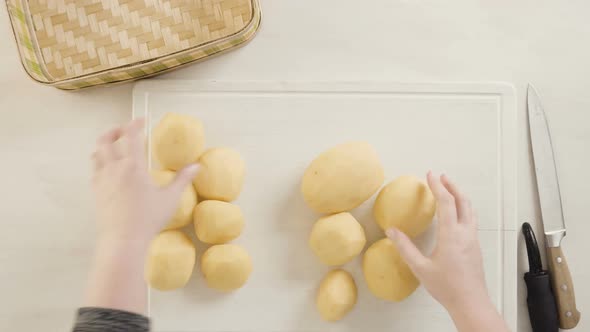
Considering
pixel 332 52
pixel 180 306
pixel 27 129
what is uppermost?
pixel 332 52

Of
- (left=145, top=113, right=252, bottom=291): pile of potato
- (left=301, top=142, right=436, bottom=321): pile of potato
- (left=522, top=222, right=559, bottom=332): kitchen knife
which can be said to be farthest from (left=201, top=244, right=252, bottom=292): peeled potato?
(left=522, top=222, right=559, bottom=332): kitchen knife

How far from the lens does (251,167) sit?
36.0 inches

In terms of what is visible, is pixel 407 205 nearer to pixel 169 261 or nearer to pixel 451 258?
pixel 451 258

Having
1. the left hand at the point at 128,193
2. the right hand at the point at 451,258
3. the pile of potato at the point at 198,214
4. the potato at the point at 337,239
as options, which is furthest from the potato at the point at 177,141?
the right hand at the point at 451,258

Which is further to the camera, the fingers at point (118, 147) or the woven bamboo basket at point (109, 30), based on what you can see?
the woven bamboo basket at point (109, 30)

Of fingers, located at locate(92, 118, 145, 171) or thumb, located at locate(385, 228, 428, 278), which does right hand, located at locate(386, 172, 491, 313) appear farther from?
fingers, located at locate(92, 118, 145, 171)

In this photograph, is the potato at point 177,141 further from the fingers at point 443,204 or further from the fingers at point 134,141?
the fingers at point 443,204

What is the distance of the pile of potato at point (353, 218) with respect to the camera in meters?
0.83

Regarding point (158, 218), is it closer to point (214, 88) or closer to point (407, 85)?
point (214, 88)

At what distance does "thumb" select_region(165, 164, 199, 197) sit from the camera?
2.38 feet

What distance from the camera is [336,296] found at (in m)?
0.86

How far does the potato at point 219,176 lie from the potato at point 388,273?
25 centimetres

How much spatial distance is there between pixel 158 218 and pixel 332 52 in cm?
43

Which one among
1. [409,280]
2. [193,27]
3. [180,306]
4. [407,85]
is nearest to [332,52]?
[407,85]
